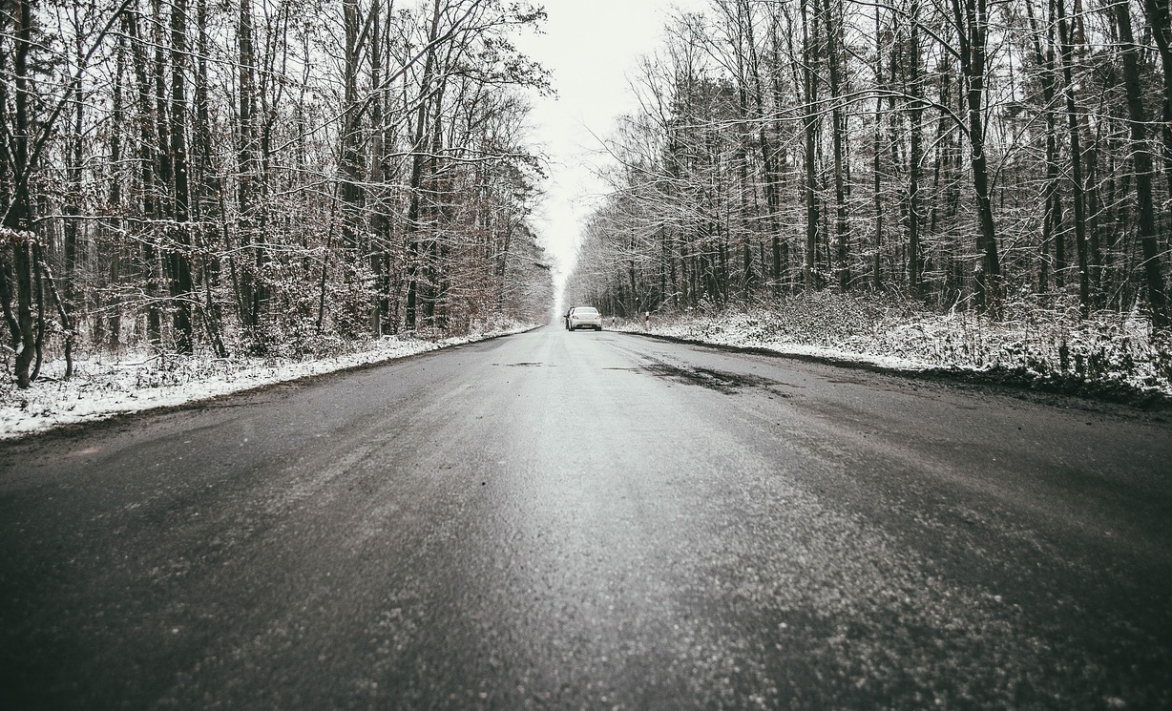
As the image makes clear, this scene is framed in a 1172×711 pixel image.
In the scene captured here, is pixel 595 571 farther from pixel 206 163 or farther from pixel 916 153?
pixel 916 153

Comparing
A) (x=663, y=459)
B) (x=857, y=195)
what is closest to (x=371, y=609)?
(x=663, y=459)

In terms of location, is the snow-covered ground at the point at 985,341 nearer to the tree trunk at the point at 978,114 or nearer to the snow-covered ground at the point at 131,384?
the tree trunk at the point at 978,114

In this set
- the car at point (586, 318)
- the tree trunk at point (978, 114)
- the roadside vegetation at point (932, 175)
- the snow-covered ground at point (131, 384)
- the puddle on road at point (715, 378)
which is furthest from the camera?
the car at point (586, 318)

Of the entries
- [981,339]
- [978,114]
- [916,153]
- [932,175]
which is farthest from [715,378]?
[932,175]

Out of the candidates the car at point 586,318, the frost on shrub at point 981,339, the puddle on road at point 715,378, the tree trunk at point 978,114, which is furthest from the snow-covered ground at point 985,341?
the car at point 586,318

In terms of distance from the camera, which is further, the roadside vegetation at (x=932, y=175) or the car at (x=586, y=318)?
the car at (x=586, y=318)

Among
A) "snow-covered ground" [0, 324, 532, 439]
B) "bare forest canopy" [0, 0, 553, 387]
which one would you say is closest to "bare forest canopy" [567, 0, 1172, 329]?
"bare forest canopy" [0, 0, 553, 387]

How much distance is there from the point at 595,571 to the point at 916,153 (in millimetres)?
20160

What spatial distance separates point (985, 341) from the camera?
24.1 feet

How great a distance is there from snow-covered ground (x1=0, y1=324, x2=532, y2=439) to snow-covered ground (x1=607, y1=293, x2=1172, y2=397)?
371 inches

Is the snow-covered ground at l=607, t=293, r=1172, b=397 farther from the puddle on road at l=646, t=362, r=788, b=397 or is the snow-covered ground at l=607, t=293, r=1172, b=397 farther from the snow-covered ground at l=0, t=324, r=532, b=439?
the snow-covered ground at l=0, t=324, r=532, b=439

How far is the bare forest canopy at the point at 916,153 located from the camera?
33.5 ft

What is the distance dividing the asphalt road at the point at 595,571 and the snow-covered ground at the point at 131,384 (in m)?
1.52

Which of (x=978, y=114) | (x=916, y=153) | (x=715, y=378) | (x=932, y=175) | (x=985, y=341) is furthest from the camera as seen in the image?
(x=932, y=175)
